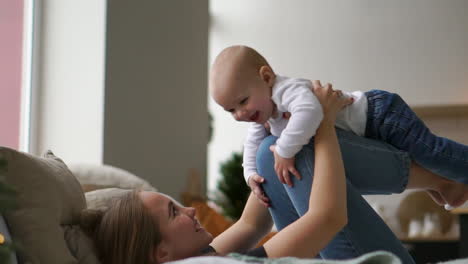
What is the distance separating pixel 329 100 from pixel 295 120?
114 mm

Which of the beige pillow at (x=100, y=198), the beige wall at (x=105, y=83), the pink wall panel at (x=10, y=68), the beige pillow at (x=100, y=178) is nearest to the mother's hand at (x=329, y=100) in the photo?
the beige pillow at (x=100, y=198)

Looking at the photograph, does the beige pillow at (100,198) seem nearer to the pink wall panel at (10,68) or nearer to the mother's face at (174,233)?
the mother's face at (174,233)

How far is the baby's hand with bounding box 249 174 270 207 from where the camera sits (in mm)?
1771

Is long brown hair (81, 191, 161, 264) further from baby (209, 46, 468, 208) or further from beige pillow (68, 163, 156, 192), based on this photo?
beige pillow (68, 163, 156, 192)

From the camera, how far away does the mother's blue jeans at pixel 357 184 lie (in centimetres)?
167

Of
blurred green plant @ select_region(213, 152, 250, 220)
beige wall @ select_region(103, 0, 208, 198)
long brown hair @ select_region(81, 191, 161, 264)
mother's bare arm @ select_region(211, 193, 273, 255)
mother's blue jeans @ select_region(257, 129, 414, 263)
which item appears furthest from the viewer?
blurred green plant @ select_region(213, 152, 250, 220)

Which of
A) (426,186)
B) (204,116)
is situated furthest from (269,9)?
(426,186)

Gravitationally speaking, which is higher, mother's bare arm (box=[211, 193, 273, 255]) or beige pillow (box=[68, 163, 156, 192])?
mother's bare arm (box=[211, 193, 273, 255])

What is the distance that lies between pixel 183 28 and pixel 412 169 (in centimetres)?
331

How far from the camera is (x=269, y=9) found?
351 inches

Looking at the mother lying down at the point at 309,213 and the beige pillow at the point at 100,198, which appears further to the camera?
the beige pillow at the point at 100,198

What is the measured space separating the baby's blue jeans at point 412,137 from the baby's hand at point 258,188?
11.7 inches

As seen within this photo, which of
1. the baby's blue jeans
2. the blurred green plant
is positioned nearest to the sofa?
the baby's blue jeans

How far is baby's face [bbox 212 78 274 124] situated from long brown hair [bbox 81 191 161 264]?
31 cm
